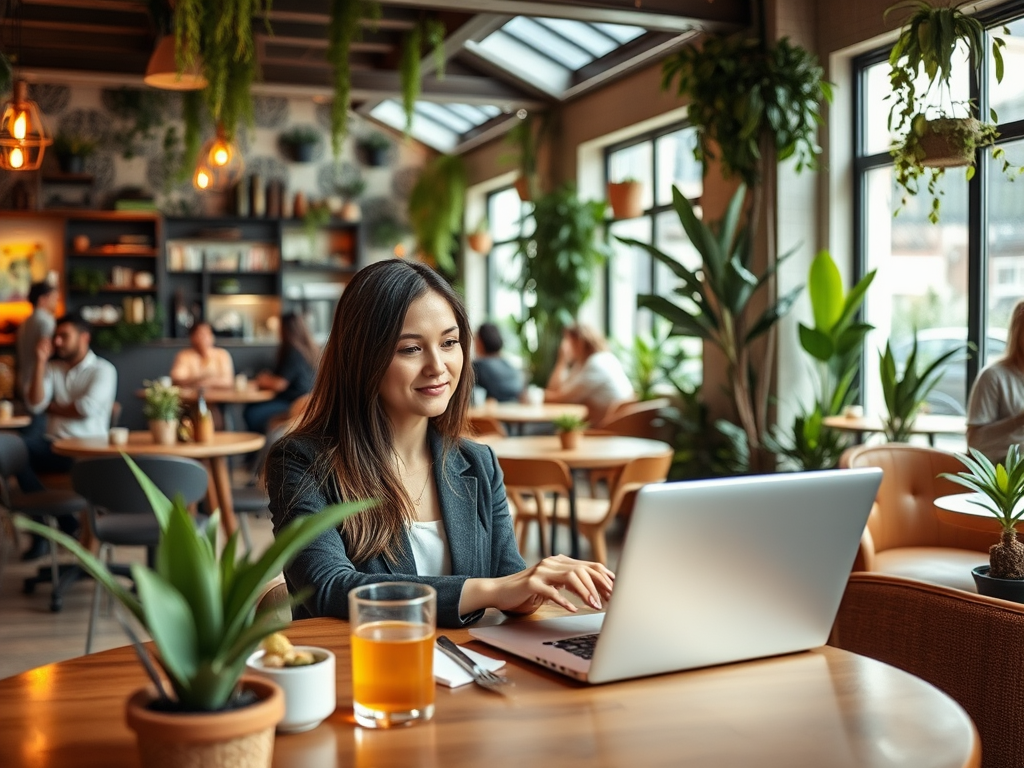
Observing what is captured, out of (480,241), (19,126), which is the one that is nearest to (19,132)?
(19,126)

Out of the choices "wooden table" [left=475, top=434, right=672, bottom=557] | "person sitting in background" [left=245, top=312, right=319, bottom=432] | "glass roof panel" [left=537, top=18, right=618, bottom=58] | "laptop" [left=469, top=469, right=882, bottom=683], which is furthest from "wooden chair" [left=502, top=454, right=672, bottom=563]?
"glass roof panel" [left=537, top=18, right=618, bottom=58]

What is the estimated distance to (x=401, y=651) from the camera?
112 centimetres

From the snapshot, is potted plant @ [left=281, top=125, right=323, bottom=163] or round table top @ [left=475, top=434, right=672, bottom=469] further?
potted plant @ [left=281, top=125, right=323, bottom=163]

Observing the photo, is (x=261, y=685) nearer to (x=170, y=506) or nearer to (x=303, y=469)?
(x=170, y=506)

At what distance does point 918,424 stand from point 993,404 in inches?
45.2

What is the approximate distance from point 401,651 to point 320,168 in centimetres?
1097

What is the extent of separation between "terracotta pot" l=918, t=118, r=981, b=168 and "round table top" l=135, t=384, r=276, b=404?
18.2 feet

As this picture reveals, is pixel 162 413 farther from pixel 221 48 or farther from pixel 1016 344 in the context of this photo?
pixel 1016 344

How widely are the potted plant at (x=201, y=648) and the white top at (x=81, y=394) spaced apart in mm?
5145

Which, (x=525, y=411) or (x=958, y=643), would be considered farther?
(x=525, y=411)

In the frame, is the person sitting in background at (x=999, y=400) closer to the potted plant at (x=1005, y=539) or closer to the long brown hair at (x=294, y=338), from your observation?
the potted plant at (x=1005, y=539)

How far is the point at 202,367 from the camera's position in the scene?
29.8ft

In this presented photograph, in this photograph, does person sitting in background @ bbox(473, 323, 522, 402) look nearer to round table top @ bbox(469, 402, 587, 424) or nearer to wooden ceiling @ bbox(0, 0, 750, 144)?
round table top @ bbox(469, 402, 587, 424)

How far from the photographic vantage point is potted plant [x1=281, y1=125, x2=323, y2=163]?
37.0 ft
